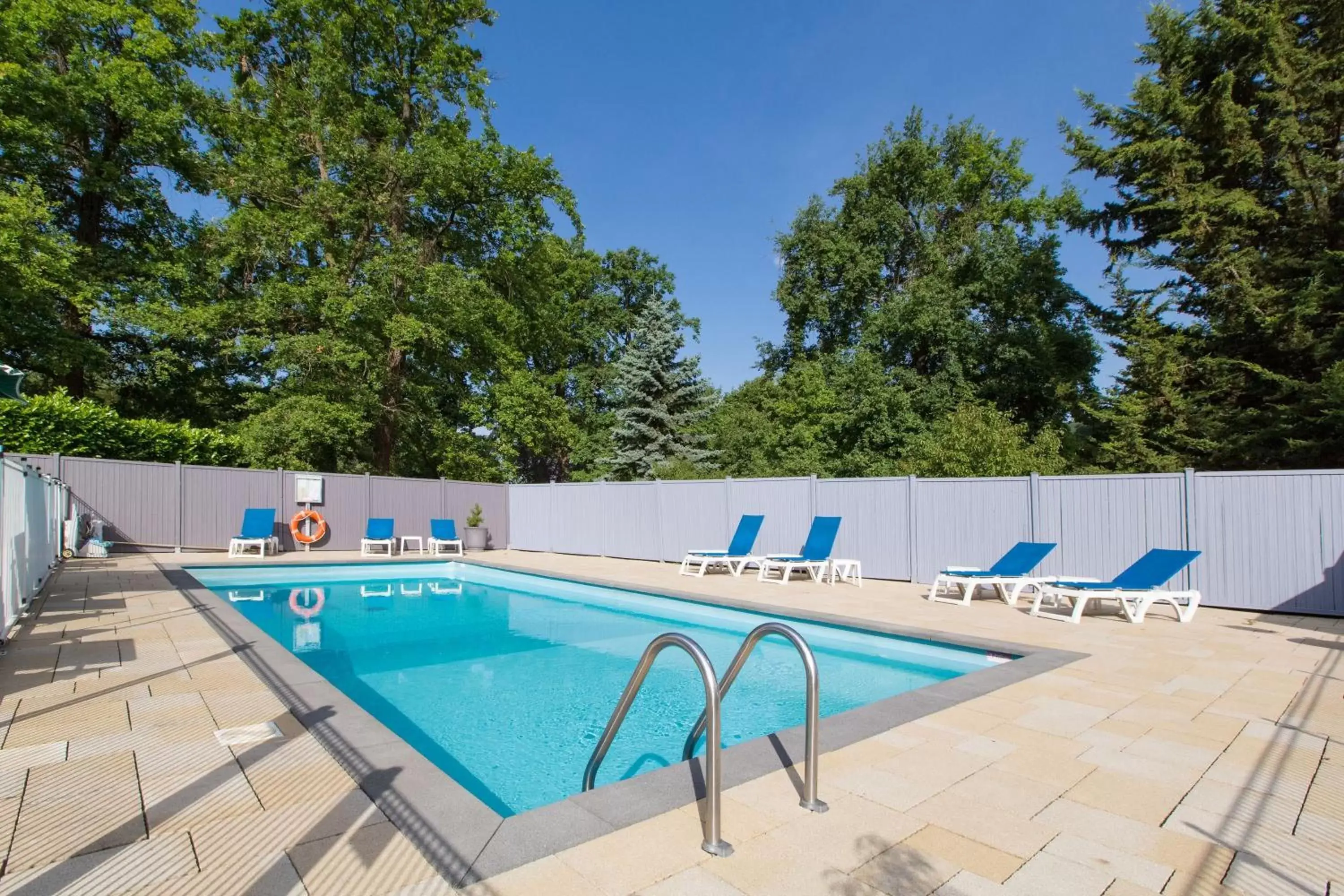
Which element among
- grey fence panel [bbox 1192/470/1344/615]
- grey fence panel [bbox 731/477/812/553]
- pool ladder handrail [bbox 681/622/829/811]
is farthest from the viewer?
grey fence panel [bbox 731/477/812/553]

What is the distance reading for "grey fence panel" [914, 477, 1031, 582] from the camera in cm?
952

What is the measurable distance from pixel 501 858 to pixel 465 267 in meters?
22.0

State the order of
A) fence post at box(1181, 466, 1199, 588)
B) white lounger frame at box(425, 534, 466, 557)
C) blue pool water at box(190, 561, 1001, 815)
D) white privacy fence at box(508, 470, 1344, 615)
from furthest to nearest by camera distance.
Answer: white lounger frame at box(425, 534, 466, 557), fence post at box(1181, 466, 1199, 588), white privacy fence at box(508, 470, 1344, 615), blue pool water at box(190, 561, 1001, 815)

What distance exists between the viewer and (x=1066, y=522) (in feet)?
29.9

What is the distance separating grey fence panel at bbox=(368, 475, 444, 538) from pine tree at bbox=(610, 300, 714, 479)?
7552 millimetres

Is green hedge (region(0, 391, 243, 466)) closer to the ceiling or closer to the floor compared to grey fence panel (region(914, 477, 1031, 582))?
closer to the ceiling

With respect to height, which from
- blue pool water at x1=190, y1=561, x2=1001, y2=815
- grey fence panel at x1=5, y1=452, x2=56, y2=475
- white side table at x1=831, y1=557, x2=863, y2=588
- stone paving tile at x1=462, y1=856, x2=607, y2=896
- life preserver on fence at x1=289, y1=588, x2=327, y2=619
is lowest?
life preserver on fence at x1=289, y1=588, x2=327, y2=619

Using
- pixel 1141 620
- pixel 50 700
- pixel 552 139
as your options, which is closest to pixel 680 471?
pixel 552 139

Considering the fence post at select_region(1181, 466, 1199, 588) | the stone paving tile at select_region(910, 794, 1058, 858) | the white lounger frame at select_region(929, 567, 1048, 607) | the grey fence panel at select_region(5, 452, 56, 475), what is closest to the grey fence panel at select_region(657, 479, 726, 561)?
the white lounger frame at select_region(929, 567, 1048, 607)

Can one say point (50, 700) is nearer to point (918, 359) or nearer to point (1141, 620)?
point (1141, 620)

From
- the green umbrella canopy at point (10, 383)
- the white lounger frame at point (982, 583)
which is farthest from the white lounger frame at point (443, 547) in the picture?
the green umbrella canopy at point (10, 383)

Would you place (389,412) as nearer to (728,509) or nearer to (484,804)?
(728,509)

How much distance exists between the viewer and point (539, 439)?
24.2 metres

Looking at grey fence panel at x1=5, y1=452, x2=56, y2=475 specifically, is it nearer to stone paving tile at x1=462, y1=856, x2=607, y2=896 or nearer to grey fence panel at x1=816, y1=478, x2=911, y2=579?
grey fence panel at x1=816, y1=478, x2=911, y2=579
